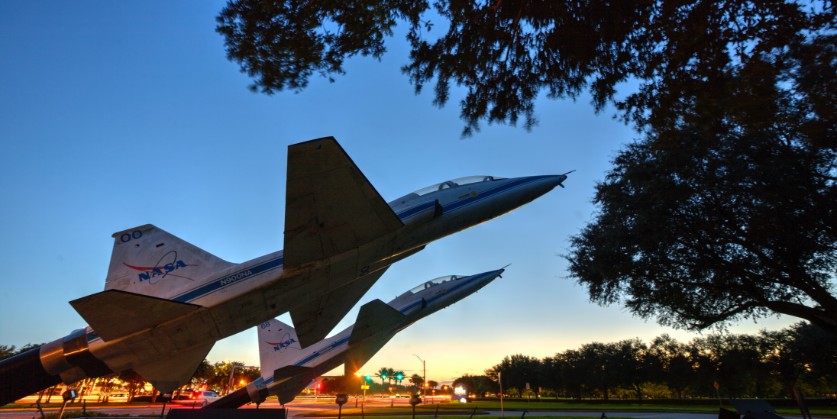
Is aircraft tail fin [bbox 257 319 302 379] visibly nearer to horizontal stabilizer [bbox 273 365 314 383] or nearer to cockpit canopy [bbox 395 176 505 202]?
horizontal stabilizer [bbox 273 365 314 383]

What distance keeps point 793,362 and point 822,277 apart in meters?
39.1

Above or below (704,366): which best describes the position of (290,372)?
above

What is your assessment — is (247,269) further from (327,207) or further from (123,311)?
(327,207)

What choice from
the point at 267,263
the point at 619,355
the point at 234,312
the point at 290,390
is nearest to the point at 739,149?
the point at 267,263

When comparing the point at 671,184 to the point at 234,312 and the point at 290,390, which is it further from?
the point at 290,390

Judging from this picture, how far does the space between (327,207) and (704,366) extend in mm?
67677

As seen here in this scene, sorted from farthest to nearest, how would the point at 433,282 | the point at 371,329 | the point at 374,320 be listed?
1. the point at 433,282
2. the point at 371,329
3. the point at 374,320

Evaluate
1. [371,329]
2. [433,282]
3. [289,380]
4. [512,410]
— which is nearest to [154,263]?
[371,329]

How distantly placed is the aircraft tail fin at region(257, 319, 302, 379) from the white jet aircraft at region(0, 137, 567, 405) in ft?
39.9

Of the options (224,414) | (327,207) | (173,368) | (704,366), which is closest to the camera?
(224,414)

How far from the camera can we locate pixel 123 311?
8.55m

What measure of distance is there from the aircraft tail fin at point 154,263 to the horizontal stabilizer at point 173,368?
1785mm

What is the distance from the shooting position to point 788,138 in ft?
47.5

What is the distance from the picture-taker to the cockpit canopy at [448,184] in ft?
36.5
